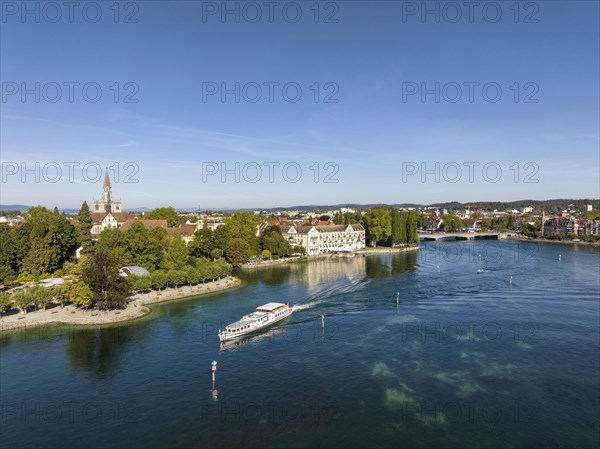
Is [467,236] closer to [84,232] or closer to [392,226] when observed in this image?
[392,226]

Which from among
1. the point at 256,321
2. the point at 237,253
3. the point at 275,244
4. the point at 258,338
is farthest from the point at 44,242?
the point at 275,244

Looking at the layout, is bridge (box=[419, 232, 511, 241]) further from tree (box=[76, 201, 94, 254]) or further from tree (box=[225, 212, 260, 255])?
tree (box=[76, 201, 94, 254])

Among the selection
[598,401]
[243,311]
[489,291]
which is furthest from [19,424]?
[489,291]

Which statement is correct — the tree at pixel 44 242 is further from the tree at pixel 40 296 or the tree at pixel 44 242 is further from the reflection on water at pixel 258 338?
the reflection on water at pixel 258 338

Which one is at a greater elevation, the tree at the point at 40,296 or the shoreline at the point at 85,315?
the tree at the point at 40,296

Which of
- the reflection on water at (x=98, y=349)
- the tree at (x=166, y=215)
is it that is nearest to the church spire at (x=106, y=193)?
the tree at (x=166, y=215)

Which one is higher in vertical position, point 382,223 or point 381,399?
point 382,223

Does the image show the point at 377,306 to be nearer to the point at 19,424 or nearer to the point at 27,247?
the point at 19,424
